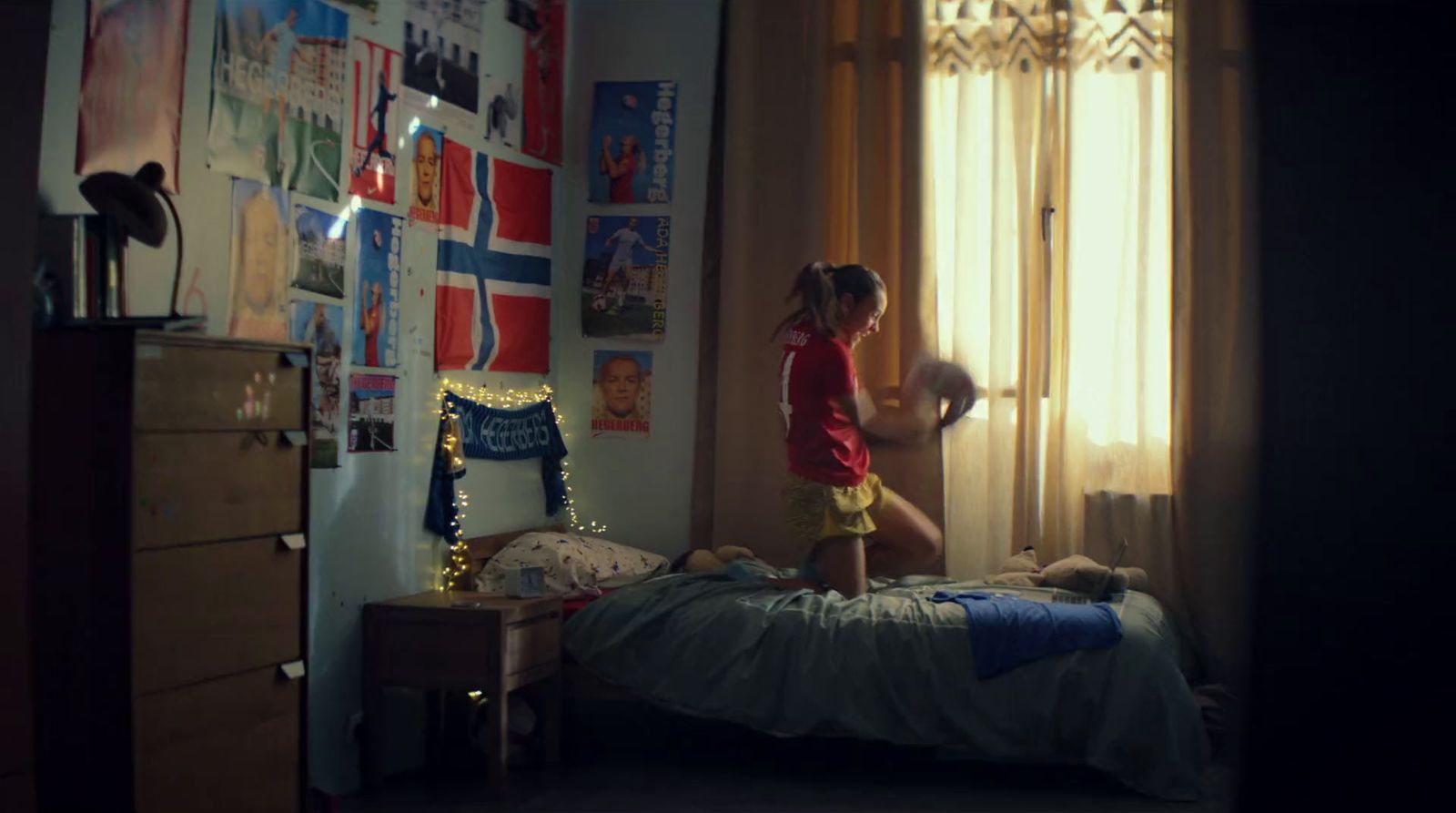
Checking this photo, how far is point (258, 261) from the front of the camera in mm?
3455

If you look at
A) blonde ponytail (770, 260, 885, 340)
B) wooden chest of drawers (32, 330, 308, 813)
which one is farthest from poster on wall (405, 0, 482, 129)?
wooden chest of drawers (32, 330, 308, 813)

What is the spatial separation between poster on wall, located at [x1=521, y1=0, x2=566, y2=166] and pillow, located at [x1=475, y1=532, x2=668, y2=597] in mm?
1466

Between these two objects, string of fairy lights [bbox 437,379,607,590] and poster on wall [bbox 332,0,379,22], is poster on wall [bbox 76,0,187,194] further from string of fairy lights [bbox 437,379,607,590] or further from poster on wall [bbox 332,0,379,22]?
string of fairy lights [bbox 437,379,607,590]

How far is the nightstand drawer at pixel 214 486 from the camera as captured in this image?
2551mm

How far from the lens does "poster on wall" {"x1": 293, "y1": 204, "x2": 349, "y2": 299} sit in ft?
11.9

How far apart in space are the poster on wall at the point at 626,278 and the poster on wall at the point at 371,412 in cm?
134

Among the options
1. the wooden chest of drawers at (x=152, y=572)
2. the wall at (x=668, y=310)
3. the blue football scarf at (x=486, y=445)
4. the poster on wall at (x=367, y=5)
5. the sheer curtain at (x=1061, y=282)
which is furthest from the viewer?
the wall at (x=668, y=310)

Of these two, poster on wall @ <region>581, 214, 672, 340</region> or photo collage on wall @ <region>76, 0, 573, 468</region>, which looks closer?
photo collage on wall @ <region>76, 0, 573, 468</region>

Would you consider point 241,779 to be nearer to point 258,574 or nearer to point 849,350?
point 258,574

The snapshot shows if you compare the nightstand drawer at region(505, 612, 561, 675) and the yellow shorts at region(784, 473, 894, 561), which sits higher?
the yellow shorts at region(784, 473, 894, 561)

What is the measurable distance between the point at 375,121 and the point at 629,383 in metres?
1.64

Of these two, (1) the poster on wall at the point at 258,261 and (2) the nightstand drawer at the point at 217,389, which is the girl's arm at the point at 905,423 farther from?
(2) the nightstand drawer at the point at 217,389

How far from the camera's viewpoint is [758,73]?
5.17 meters

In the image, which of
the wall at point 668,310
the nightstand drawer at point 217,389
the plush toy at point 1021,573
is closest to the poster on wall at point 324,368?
the nightstand drawer at point 217,389
